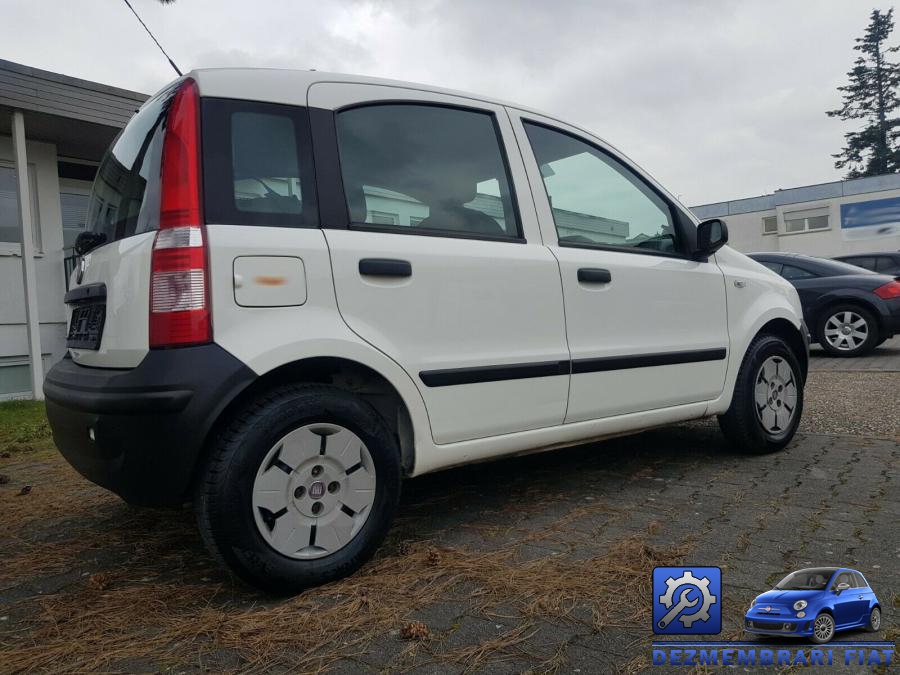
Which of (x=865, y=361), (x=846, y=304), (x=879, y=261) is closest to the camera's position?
(x=865, y=361)

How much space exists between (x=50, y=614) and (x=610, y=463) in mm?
2865

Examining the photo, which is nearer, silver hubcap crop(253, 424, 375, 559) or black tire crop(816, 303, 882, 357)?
silver hubcap crop(253, 424, 375, 559)

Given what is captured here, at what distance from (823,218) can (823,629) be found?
1436 inches

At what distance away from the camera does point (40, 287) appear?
9016 millimetres

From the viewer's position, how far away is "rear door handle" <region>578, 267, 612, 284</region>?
3.15 meters

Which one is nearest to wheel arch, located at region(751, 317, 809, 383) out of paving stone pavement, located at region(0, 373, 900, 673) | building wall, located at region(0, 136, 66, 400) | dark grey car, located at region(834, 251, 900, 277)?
paving stone pavement, located at region(0, 373, 900, 673)

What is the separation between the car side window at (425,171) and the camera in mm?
2645

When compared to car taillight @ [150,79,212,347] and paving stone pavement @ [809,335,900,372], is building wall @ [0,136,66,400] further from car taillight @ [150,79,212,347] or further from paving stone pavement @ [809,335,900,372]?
paving stone pavement @ [809,335,900,372]

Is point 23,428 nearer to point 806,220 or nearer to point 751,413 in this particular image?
point 751,413

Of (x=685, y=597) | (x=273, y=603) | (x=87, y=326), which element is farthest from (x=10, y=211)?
(x=685, y=597)

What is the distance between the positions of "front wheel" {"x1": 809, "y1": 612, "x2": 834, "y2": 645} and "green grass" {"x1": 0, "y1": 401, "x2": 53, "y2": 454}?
17.4 feet

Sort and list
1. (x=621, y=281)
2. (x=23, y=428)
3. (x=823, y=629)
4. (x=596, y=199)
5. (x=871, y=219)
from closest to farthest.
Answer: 1. (x=823, y=629)
2. (x=621, y=281)
3. (x=596, y=199)
4. (x=23, y=428)
5. (x=871, y=219)

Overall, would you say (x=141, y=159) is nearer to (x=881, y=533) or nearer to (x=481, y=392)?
(x=481, y=392)

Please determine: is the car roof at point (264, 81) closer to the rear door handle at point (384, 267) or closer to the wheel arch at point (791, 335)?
the rear door handle at point (384, 267)
